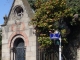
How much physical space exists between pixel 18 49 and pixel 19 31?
141cm

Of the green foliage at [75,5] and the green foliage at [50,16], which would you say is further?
the green foliage at [75,5]

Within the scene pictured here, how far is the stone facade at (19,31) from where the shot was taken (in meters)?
19.0

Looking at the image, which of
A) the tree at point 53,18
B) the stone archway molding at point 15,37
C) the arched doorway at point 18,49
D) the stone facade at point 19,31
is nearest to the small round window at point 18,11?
the stone facade at point 19,31

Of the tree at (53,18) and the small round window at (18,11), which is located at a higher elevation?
the small round window at (18,11)

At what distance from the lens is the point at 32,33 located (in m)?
19.0

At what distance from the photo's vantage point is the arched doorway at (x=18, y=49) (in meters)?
20.0

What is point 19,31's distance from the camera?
19.8m

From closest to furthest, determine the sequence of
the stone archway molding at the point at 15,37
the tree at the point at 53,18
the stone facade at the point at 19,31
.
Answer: the tree at the point at 53,18
the stone facade at the point at 19,31
the stone archway molding at the point at 15,37

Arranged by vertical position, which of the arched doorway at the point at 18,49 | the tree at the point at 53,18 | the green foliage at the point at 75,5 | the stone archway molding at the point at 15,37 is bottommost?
the arched doorway at the point at 18,49

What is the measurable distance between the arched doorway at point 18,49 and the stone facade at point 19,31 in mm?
105

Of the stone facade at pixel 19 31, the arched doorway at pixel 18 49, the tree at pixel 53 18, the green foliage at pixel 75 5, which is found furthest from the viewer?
the arched doorway at pixel 18 49

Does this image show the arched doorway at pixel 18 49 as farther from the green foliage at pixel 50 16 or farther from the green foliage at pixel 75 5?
the green foliage at pixel 75 5

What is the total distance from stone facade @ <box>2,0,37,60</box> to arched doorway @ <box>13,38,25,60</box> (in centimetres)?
10

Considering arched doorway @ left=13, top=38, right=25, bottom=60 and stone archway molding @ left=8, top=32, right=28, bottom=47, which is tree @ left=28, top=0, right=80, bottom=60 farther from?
arched doorway @ left=13, top=38, right=25, bottom=60
